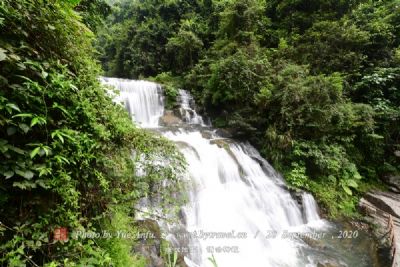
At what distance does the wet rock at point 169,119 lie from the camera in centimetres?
996

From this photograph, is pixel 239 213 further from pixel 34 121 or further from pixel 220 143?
pixel 34 121

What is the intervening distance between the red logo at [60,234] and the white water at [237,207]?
7.73 ft

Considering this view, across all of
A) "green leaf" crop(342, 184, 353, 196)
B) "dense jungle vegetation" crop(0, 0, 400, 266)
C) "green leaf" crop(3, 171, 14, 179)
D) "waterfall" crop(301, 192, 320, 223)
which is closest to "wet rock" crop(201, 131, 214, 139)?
"dense jungle vegetation" crop(0, 0, 400, 266)

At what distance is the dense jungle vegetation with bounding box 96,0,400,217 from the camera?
759 centimetres

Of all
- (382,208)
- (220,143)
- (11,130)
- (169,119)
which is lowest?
(382,208)

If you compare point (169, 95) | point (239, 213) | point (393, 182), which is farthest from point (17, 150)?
point (393, 182)

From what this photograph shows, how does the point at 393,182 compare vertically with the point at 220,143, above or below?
below

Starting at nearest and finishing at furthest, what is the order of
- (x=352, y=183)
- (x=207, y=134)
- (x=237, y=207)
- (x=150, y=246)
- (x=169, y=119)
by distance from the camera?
(x=150, y=246), (x=237, y=207), (x=352, y=183), (x=207, y=134), (x=169, y=119)

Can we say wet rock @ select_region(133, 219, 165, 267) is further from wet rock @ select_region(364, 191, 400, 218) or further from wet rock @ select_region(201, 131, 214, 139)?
wet rock @ select_region(364, 191, 400, 218)

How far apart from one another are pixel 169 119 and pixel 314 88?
610cm

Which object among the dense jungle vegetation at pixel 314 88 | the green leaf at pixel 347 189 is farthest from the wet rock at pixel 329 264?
the green leaf at pixel 347 189

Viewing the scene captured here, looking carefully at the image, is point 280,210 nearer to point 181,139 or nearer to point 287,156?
point 287,156

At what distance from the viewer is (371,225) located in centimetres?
628

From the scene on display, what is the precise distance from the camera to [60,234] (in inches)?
69.7
